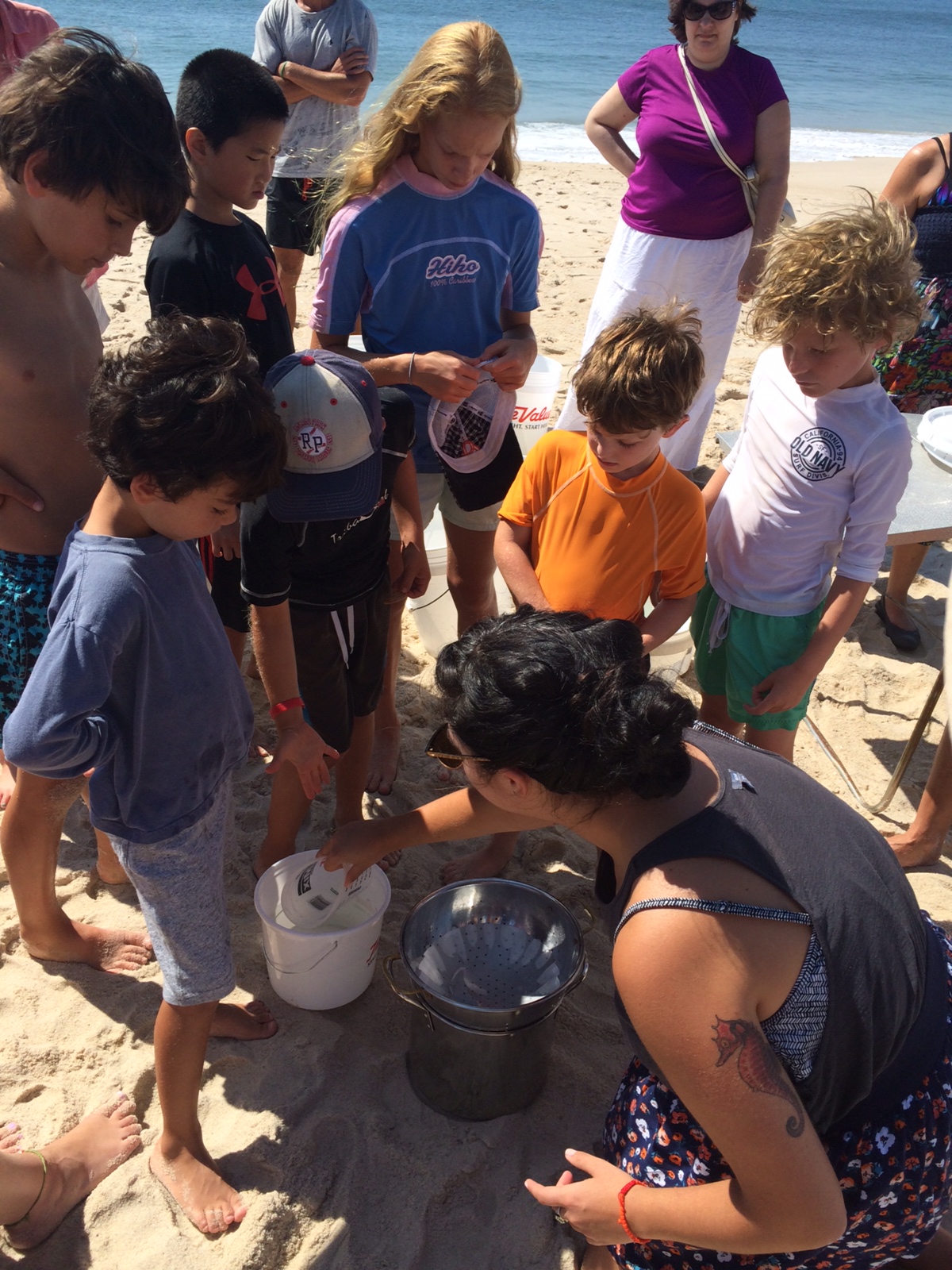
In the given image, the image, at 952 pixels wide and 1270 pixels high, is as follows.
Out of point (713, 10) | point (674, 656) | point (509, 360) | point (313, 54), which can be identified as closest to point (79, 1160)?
point (509, 360)

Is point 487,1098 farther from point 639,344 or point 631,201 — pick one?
point 631,201

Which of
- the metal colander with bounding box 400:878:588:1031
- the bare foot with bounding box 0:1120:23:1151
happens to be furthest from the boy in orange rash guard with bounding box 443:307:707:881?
the bare foot with bounding box 0:1120:23:1151

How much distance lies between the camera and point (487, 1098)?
7.45ft

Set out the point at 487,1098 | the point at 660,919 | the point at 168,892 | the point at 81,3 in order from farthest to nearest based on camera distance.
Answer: the point at 81,3, the point at 487,1098, the point at 168,892, the point at 660,919

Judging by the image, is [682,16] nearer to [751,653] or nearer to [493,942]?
[751,653]

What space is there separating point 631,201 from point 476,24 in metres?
1.79

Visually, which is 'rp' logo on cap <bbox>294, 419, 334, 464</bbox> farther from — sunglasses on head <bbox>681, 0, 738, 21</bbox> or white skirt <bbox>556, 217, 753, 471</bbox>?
sunglasses on head <bbox>681, 0, 738, 21</bbox>

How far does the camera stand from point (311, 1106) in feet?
7.55

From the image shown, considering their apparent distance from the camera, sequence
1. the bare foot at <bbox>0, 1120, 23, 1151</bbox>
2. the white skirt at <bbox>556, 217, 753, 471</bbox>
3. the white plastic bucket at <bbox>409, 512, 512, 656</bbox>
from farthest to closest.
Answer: the white skirt at <bbox>556, 217, 753, 471</bbox>
the white plastic bucket at <bbox>409, 512, 512, 656</bbox>
the bare foot at <bbox>0, 1120, 23, 1151</bbox>

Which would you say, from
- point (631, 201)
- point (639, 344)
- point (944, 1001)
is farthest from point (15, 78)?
point (631, 201)

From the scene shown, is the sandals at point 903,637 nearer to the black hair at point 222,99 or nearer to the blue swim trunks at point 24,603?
the black hair at point 222,99

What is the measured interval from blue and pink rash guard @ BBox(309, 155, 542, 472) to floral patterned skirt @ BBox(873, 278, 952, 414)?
1754 millimetres

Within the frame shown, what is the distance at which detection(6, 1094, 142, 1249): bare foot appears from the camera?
6.60 feet

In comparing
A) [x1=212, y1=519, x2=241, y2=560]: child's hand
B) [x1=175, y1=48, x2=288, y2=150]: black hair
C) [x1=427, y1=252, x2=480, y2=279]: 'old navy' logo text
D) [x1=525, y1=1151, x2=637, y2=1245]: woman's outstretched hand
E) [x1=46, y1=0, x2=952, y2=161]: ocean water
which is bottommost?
[x1=46, y1=0, x2=952, y2=161]: ocean water
